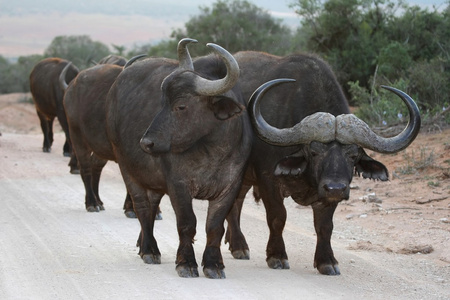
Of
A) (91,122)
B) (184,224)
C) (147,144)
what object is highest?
(147,144)

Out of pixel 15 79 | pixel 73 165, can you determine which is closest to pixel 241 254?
pixel 73 165

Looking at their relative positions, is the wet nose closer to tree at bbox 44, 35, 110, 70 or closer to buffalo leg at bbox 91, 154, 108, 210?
buffalo leg at bbox 91, 154, 108, 210

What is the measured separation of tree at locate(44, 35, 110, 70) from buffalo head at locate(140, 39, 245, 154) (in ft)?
97.9

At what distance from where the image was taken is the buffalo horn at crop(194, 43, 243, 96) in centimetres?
801

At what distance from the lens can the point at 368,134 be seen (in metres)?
8.30

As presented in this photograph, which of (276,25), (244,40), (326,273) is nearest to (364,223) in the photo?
(326,273)

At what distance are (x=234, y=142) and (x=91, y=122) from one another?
11.8ft

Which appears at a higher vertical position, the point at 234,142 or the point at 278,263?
the point at 234,142

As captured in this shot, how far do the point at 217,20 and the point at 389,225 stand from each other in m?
17.8

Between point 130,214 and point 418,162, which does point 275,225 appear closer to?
point 130,214

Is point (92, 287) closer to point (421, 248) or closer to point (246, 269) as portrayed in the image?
point (246, 269)

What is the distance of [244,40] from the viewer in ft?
91.7

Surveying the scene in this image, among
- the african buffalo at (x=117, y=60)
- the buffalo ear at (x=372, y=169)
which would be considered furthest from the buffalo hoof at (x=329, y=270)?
the african buffalo at (x=117, y=60)

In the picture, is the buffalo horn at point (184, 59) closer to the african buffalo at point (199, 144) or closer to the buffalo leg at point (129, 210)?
the african buffalo at point (199, 144)
